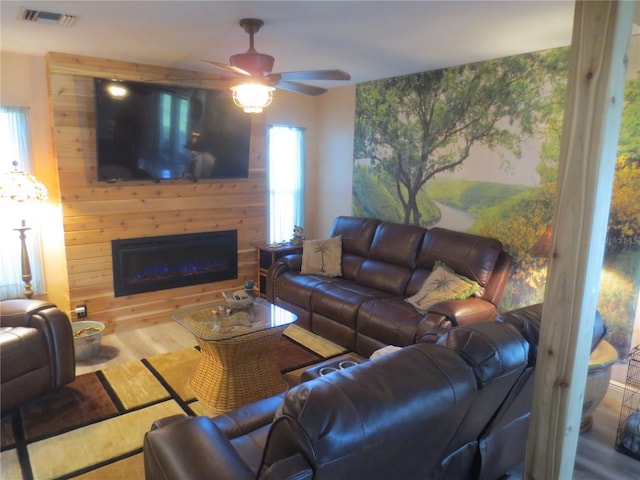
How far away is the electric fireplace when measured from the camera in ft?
14.0

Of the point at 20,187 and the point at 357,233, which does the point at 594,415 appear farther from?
the point at 20,187

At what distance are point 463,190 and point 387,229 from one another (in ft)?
2.78

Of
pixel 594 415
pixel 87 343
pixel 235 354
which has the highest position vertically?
pixel 235 354

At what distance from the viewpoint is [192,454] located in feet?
4.55

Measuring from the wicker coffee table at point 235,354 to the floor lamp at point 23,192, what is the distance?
1.64 m

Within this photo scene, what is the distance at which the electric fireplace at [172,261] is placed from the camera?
4262 millimetres

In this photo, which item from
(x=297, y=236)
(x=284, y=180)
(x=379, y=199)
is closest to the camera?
(x=379, y=199)

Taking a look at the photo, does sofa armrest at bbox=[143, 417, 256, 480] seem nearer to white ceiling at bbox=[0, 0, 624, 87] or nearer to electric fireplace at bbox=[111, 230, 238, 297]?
white ceiling at bbox=[0, 0, 624, 87]

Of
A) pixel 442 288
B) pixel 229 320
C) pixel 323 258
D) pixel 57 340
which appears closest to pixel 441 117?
pixel 442 288

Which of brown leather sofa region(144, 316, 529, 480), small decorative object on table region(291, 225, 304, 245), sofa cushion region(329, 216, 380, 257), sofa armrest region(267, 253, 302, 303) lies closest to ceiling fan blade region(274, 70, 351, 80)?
brown leather sofa region(144, 316, 529, 480)

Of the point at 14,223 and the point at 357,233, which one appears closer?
the point at 14,223

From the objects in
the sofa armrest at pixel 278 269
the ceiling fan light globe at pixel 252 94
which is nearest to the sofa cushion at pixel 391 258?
the sofa armrest at pixel 278 269

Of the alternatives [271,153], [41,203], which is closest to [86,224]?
[41,203]

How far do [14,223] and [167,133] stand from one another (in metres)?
1.58
